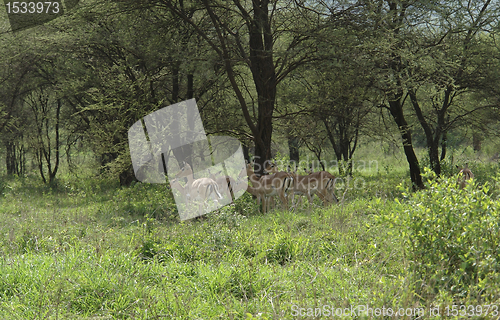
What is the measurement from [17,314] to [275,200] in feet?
24.9

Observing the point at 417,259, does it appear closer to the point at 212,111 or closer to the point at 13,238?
the point at 13,238

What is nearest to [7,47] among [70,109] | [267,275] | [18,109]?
[70,109]

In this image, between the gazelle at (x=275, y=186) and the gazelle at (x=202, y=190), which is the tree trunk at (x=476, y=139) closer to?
the gazelle at (x=275, y=186)

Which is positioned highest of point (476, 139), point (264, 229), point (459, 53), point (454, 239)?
point (459, 53)

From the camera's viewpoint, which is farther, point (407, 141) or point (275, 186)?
point (407, 141)

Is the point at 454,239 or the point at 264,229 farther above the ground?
the point at 454,239

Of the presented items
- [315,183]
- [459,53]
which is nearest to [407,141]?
[459,53]

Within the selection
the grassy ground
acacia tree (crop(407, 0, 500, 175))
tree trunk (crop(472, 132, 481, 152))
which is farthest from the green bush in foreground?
tree trunk (crop(472, 132, 481, 152))

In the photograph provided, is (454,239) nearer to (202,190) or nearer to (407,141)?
(202,190)

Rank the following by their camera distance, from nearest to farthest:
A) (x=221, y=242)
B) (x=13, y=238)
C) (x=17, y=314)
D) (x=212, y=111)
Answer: (x=17, y=314) → (x=221, y=242) → (x=13, y=238) → (x=212, y=111)

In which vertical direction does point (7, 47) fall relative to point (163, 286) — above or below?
above

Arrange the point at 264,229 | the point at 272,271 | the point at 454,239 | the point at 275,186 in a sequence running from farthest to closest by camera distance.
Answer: the point at 275,186 < the point at 264,229 < the point at 272,271 < the point at 454,239

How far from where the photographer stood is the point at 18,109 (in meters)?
22.0

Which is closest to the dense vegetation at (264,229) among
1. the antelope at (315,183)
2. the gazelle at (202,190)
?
the gazelle at (202,190)
